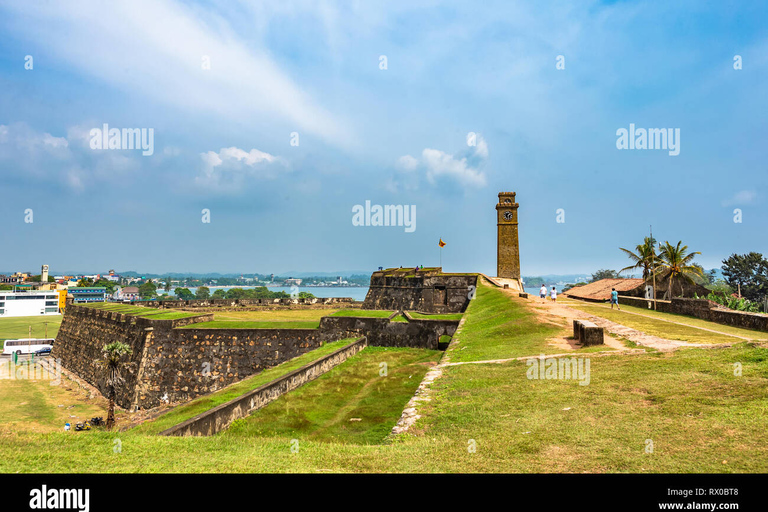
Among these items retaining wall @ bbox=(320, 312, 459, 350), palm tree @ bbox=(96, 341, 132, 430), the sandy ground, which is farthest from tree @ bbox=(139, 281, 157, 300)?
the sandy ground

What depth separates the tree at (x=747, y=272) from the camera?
5194 cm

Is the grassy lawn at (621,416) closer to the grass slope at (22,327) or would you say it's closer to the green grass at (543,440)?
the green grass at (543,440)

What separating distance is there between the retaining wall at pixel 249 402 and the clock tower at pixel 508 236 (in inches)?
1247

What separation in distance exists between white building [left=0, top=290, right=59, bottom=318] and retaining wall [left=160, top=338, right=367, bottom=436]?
86.1 meters

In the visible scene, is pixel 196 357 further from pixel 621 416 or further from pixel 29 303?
pixel 29 303

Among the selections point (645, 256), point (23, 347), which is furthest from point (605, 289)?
point (23, 347)

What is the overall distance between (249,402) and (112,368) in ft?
34.2

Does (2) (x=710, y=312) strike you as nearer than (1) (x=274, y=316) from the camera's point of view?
Yes

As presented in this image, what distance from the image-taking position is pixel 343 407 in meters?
9.79

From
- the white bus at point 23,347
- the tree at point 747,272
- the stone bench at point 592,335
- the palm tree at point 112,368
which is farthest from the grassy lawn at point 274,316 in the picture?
the tree at point 747,272

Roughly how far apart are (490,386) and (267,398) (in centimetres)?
539

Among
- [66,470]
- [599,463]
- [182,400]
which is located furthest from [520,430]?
[182,400]

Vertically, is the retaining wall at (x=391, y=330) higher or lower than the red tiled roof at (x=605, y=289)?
lower

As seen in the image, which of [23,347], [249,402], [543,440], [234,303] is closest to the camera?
[543,440]
